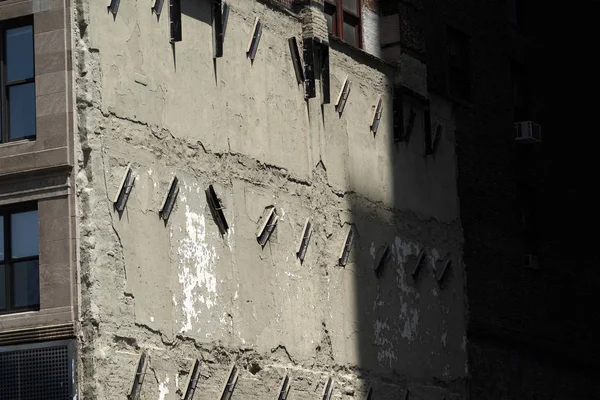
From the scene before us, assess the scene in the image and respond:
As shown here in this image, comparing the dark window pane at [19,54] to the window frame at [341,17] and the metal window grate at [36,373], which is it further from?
the window frame at [341,17]

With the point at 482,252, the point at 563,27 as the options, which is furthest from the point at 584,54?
the point at 482,252

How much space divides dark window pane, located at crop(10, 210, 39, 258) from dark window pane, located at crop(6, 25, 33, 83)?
229 cm

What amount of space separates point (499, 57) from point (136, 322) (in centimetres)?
1538

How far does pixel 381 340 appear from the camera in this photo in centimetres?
3016

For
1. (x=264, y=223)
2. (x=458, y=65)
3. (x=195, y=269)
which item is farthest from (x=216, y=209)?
(x=458, y=65)

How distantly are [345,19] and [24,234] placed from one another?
10.9 m

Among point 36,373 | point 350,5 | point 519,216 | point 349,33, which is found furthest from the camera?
point 519,216

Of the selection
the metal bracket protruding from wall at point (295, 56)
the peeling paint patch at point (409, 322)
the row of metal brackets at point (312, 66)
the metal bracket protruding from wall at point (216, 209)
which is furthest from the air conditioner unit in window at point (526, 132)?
the metal bracket protruding from wall at point (216, 209)

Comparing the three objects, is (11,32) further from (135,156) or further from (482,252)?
(482,252)

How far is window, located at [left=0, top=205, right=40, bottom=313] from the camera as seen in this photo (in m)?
23.1

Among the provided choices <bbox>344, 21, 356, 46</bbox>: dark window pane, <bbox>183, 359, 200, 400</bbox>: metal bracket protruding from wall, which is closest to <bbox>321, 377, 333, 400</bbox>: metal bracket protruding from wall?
<bbox>183, 359, 200, 400</bbox>: metal bracket protruding from wall

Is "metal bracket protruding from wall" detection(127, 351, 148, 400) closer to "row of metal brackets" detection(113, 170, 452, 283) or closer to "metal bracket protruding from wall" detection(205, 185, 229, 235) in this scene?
"row of metal brackets" detection(113, 170, 452, 283)

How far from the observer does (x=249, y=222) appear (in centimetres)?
2698

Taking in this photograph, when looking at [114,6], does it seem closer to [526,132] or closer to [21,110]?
[21,110]
